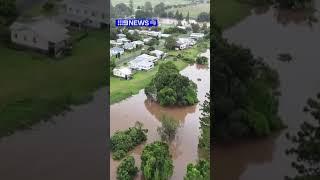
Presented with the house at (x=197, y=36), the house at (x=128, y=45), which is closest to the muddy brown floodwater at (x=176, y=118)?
the house at (x=197, y=36)

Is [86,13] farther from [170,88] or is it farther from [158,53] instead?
[170,88]

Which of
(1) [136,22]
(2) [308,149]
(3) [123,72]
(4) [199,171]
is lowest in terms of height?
(4) [199,171]

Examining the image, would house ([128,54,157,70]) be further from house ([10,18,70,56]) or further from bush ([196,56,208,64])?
house ([10,18,70,56])

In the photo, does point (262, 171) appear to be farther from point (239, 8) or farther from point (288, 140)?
point (239, 8)

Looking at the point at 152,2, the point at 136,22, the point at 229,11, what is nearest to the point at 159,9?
the point at 152,2

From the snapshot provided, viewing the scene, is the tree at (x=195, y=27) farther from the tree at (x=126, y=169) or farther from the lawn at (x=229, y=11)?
the tree at (x=126, y=169)

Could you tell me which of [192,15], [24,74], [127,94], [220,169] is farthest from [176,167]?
[24,74]
